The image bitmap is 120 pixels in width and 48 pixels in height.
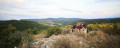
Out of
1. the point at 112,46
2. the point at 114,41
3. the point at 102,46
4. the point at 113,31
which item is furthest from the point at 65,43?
the point at 113,31

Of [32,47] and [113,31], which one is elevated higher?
[113,31]

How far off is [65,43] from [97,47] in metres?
1.16

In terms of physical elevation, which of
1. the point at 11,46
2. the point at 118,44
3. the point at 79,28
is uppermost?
the point at 118,44

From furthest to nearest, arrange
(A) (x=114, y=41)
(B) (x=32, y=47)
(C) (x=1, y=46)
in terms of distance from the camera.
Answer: (C) (x=1, y=46), (B) (x=32, y=47), (A) (x=114, y=41)

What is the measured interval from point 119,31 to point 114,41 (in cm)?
357

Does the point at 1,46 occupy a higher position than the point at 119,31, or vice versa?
the point at 119,31

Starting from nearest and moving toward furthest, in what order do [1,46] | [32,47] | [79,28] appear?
1. [32,47]
2. [1,46]
3. [79,28]

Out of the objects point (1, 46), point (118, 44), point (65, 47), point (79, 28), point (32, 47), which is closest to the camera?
point (118, 44)

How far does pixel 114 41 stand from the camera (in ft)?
5.48

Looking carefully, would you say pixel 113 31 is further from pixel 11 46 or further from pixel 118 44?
pixel 11 46

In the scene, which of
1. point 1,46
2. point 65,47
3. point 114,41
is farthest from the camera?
point 1,46

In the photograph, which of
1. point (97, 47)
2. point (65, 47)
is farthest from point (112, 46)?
point (65, 47)

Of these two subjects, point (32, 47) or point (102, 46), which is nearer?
point (102, 46)

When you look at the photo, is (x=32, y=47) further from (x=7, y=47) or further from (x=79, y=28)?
(x=79, y=28)
